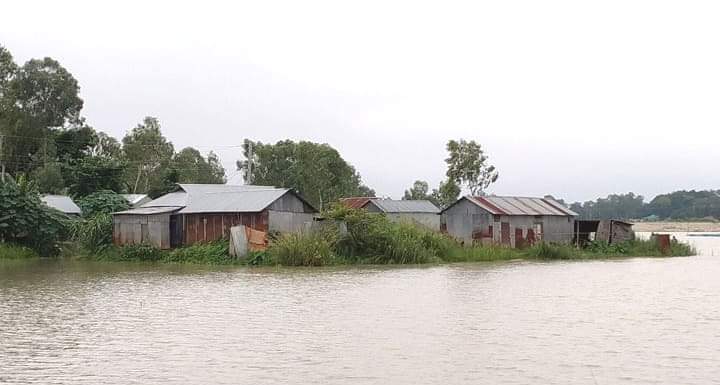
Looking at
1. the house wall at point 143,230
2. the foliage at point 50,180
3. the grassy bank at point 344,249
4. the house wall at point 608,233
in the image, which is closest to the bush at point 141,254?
the grassy bank at point 344,249

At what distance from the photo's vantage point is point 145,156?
1978 inches

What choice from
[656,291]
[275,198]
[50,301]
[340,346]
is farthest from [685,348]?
[275,198]

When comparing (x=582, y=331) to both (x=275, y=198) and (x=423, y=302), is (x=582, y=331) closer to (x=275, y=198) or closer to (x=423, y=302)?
(x=423, y=302)

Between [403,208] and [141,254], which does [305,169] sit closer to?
[403,208]

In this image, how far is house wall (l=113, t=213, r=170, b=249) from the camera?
2794 centimetres

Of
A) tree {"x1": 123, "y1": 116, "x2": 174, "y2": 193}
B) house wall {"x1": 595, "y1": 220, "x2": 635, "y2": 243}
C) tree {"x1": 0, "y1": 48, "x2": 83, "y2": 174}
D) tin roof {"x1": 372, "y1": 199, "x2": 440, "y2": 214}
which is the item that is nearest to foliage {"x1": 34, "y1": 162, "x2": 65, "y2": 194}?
tree {"x1": 0, "y1": 48, "x2": 83, "y2": 174}

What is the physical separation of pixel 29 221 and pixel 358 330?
19992 millimetres

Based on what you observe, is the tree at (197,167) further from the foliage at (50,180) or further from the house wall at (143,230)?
the house wall at (143,230)

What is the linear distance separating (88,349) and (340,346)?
10.8 ft

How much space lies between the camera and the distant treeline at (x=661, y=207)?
4289 inches

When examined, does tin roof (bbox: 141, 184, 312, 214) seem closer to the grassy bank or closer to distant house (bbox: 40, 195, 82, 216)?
the grassy bank

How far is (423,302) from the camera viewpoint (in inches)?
598

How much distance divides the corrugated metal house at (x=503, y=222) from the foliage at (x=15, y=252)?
52.4ft

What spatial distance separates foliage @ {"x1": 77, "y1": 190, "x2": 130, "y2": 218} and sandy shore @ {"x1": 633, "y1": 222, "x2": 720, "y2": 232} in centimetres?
7106
